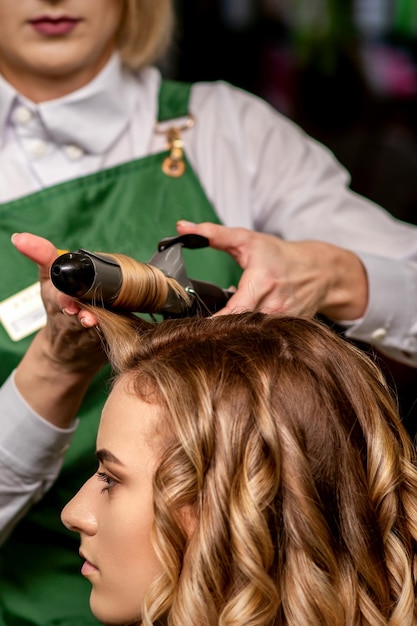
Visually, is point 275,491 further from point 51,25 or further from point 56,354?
point 51,25

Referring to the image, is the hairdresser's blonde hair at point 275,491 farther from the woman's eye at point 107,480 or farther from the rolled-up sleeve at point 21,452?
the rolled-up sleeve at point 21,452

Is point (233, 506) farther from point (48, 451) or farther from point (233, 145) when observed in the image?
point (233, 145)

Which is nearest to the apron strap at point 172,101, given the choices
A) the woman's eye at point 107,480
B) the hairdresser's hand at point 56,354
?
the hairdresser's hand at point 56,354

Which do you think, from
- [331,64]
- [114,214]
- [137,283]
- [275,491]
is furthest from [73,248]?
[331,64]

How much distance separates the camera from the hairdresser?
1237 millimetres

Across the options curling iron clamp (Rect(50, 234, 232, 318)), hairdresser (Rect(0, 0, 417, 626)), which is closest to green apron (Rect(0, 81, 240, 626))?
hairdresser (Rect(0, 0, 417, 626))

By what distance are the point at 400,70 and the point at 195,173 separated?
1.73 metres

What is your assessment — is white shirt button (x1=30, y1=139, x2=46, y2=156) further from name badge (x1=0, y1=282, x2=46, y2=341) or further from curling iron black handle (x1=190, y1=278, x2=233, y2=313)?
curling iron black handle (x1=190, y1=278, x2=233, y2=313)

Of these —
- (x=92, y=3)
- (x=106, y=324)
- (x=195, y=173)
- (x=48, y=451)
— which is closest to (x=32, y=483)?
(x=48, y=451)

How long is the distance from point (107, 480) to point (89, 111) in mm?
670

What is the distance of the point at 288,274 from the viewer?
1.25 m

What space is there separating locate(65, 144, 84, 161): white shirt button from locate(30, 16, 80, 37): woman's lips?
0.56ft

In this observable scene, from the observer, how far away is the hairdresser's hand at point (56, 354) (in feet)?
3.46

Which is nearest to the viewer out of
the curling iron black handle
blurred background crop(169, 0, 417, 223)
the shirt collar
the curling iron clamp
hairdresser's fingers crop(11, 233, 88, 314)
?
the curling iron clamp
